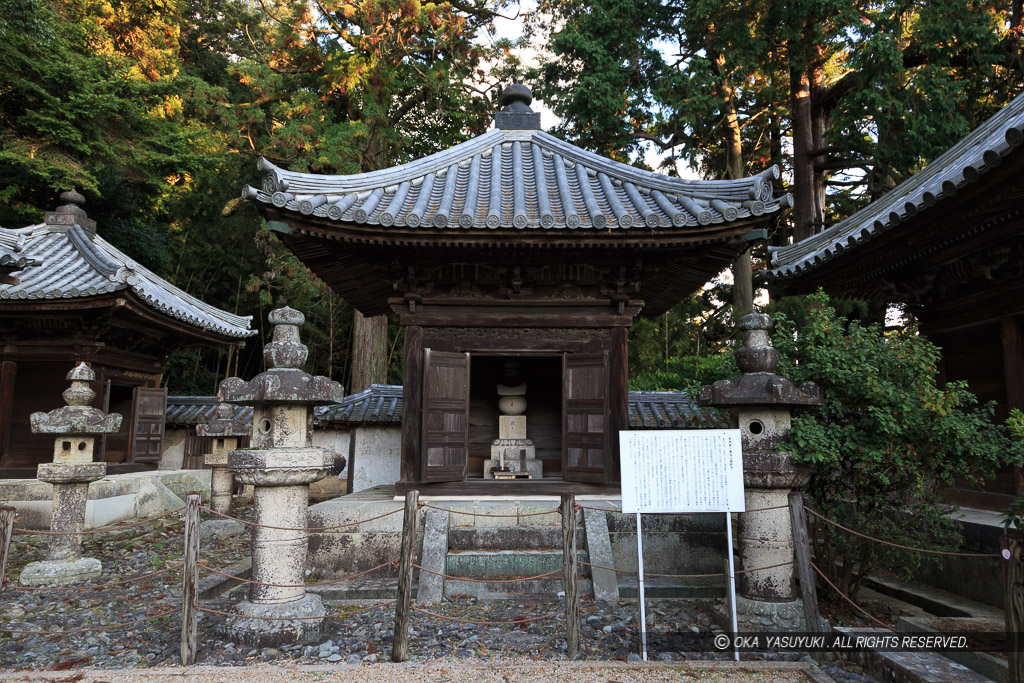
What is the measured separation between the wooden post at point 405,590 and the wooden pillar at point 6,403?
10552mm

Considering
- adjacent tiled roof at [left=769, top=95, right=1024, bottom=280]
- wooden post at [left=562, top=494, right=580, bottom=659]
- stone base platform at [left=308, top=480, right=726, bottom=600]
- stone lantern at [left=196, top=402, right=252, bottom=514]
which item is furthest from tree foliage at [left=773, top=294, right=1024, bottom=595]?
stone lantern at [left=196, top=402, right=252, bottom=514]

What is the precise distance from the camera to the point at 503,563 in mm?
6625

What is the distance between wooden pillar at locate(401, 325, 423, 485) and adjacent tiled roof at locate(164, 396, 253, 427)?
7.10 metres

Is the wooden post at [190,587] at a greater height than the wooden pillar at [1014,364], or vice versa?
the wooden pillar at [1014,364]

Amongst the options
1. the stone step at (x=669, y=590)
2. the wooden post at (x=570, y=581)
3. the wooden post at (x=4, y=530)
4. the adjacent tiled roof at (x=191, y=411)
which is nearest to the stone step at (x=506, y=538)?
the stone step at (x=669, y=590)

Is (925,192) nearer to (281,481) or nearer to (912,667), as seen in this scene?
(912,667)

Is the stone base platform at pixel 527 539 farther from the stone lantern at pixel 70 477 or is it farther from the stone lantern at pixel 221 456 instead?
the stone lantern at pixel 221 456

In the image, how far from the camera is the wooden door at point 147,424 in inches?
486

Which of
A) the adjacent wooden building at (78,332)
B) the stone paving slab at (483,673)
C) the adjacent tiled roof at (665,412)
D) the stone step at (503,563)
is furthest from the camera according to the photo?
the adjacent tiled roof at (665,412)

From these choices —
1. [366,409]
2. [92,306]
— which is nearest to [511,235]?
[366,409]

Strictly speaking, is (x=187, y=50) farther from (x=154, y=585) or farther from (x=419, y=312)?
(x=154, y=585)

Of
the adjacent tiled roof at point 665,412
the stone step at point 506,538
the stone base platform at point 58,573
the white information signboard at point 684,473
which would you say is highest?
the adjacent tiled roof at point 665,412

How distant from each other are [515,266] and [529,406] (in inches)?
194

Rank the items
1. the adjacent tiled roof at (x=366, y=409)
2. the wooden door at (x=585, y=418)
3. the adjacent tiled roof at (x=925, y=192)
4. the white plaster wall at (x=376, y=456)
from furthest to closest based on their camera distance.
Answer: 1. the white plaster wall at (x=376, y=456)
2. the adjacent tiled roof at (x=366, y=409)
3. the wooden door at (x=585, y=418)
4. the adjacent tiled roof at (x=925, y=192)
